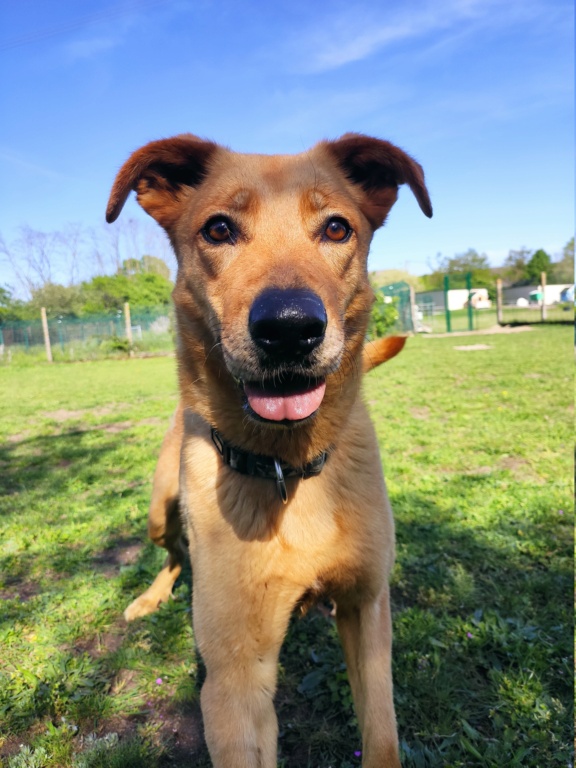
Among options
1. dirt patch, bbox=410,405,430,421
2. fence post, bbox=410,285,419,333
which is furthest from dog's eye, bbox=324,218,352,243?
fence post, bbox=410,285,419,333

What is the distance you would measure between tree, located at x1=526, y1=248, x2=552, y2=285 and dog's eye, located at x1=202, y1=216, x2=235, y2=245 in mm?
56106

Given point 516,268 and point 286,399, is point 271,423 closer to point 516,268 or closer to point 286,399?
point 286,399

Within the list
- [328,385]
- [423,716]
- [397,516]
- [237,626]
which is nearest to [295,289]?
[328,385]

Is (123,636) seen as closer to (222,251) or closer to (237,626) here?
(237,626)

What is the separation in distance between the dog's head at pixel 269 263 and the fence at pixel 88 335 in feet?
65.0

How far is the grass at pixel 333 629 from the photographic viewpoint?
6.76 feet

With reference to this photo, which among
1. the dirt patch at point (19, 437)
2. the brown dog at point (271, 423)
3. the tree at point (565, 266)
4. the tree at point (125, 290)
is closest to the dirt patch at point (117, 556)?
the brown dog at point (271, 423)

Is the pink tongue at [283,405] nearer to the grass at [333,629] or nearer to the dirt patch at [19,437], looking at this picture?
the grass at [333,629]

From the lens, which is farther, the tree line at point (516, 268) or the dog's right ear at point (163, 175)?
the tree line at point (516, 268)

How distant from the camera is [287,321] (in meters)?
1.47

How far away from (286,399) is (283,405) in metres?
0.02

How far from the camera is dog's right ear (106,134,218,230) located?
225cm

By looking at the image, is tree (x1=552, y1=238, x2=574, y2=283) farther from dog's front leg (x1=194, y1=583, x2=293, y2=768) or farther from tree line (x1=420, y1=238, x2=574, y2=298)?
dog's front leg (x1=194, y1=583, x2=293, y2=768)

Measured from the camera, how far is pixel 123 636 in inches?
112
